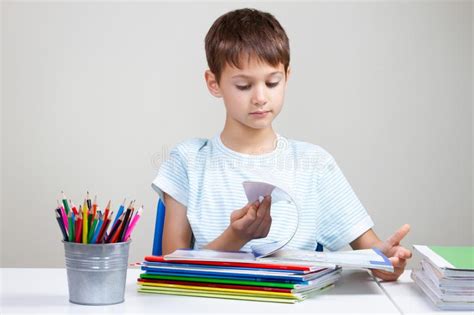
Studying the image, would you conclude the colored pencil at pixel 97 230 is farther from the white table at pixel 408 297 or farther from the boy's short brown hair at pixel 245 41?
the boy's short brown hair at pixel 245 41

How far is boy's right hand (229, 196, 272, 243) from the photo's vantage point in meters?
1.29

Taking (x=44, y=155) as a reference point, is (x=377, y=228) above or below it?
below

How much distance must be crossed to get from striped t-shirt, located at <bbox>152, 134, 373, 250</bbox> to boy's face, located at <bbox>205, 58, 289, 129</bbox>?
14cm

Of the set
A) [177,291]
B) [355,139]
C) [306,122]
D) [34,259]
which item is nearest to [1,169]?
[34,259]

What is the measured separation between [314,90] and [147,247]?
0.96 m

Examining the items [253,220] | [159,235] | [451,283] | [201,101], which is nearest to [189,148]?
[159,235]

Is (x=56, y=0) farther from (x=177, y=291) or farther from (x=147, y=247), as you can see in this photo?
(x=177, y=291)

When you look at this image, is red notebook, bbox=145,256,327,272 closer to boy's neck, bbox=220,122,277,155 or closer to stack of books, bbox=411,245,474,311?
stack of books, bbox=411,245,474,311

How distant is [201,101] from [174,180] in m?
1.31

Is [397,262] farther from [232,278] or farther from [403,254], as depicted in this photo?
[232,278]

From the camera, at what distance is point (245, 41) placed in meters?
1.62

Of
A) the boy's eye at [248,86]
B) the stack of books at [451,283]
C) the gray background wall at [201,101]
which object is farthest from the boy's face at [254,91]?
the gray background wall at [201,101]

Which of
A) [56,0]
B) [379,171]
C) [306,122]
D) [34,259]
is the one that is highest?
[56,0]

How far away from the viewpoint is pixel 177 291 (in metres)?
1.18
